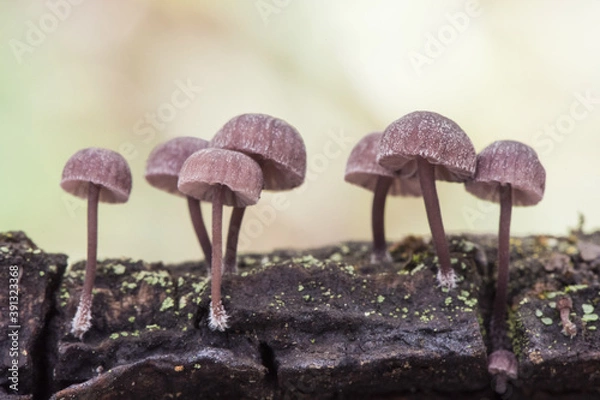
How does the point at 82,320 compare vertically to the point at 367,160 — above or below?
below

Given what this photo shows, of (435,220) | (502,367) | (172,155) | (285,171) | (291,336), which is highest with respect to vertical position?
(172,155)

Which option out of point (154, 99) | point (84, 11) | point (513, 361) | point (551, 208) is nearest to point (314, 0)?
point (154, 99)

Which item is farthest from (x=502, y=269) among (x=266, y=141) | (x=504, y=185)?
(x=266, y=141)

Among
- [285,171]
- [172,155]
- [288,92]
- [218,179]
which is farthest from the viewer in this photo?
[288,92]

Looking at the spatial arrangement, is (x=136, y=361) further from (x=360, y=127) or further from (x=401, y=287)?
(x=360, y=127)

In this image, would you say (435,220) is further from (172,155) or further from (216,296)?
(172,155)

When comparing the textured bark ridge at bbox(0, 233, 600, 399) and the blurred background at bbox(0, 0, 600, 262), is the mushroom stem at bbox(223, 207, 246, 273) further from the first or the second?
the blurred background at bbox(0, 0, 600, 262)

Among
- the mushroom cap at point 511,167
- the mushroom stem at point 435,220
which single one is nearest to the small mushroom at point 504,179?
the mushroom cap at point 511,167
